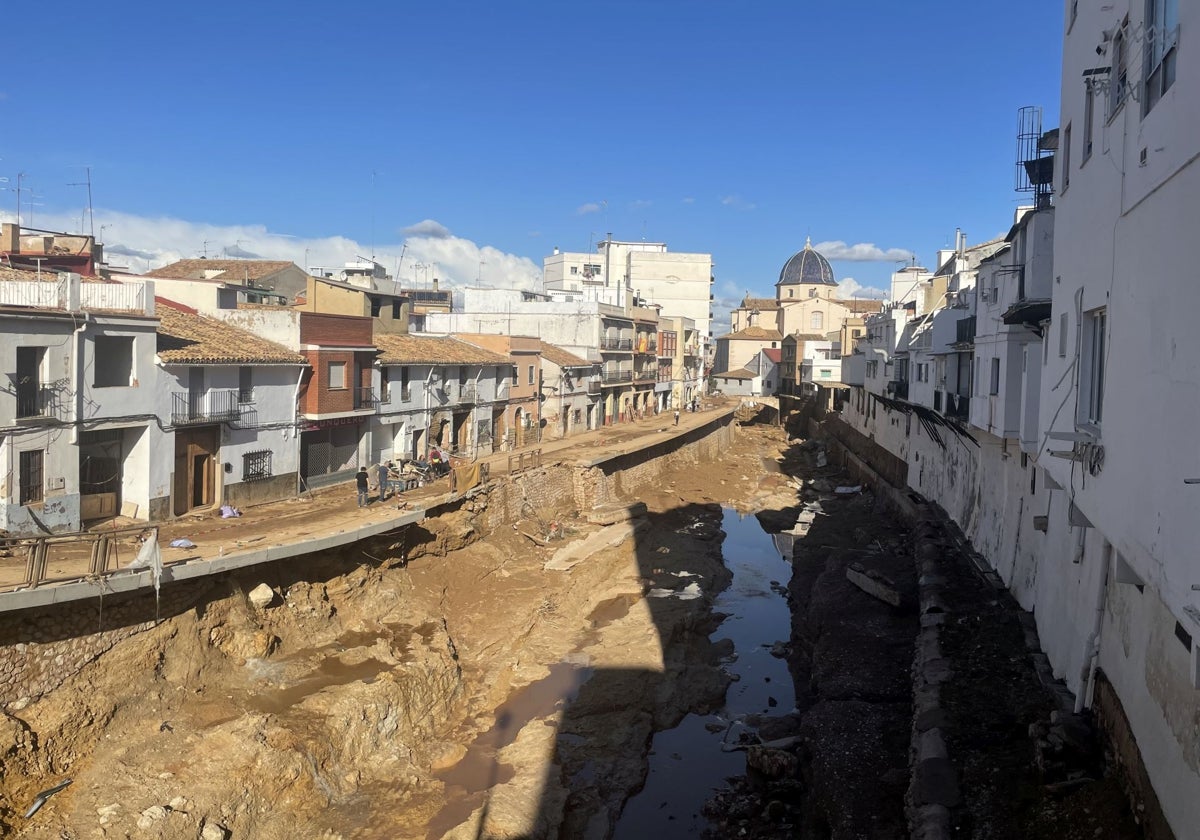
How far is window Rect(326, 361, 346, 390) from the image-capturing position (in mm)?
29875

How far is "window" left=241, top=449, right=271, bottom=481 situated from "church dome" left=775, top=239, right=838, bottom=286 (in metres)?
103

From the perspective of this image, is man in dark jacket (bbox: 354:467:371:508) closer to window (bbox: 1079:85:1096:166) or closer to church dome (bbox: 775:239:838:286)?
window (bbox: 1079:85:1096:166)

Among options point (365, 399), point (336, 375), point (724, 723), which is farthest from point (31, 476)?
point (724, 723)

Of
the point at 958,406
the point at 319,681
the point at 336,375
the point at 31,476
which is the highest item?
the point at 336,375

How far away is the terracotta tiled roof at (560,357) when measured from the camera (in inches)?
1974

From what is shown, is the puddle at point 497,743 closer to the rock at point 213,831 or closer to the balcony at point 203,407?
the rock at point 213,831

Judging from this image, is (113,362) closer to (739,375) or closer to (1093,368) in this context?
(1093,368)

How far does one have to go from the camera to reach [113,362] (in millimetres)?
22203

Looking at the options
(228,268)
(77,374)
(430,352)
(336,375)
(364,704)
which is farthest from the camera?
(228,268)

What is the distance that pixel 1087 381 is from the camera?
412 inches

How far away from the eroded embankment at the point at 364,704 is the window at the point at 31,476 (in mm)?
5026

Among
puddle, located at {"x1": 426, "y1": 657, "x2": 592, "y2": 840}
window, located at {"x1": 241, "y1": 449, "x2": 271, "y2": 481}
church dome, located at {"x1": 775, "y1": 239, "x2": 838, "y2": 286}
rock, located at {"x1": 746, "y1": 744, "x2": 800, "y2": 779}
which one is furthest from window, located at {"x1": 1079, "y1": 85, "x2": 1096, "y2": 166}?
church dome, located at {"x1": 775, "y1": 239, "x2": 838, "y2": 286}

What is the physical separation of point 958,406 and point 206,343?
21.8 meters

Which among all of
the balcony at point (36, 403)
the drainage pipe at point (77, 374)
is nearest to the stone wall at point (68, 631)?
the drainage pipe at point (77, 374)
